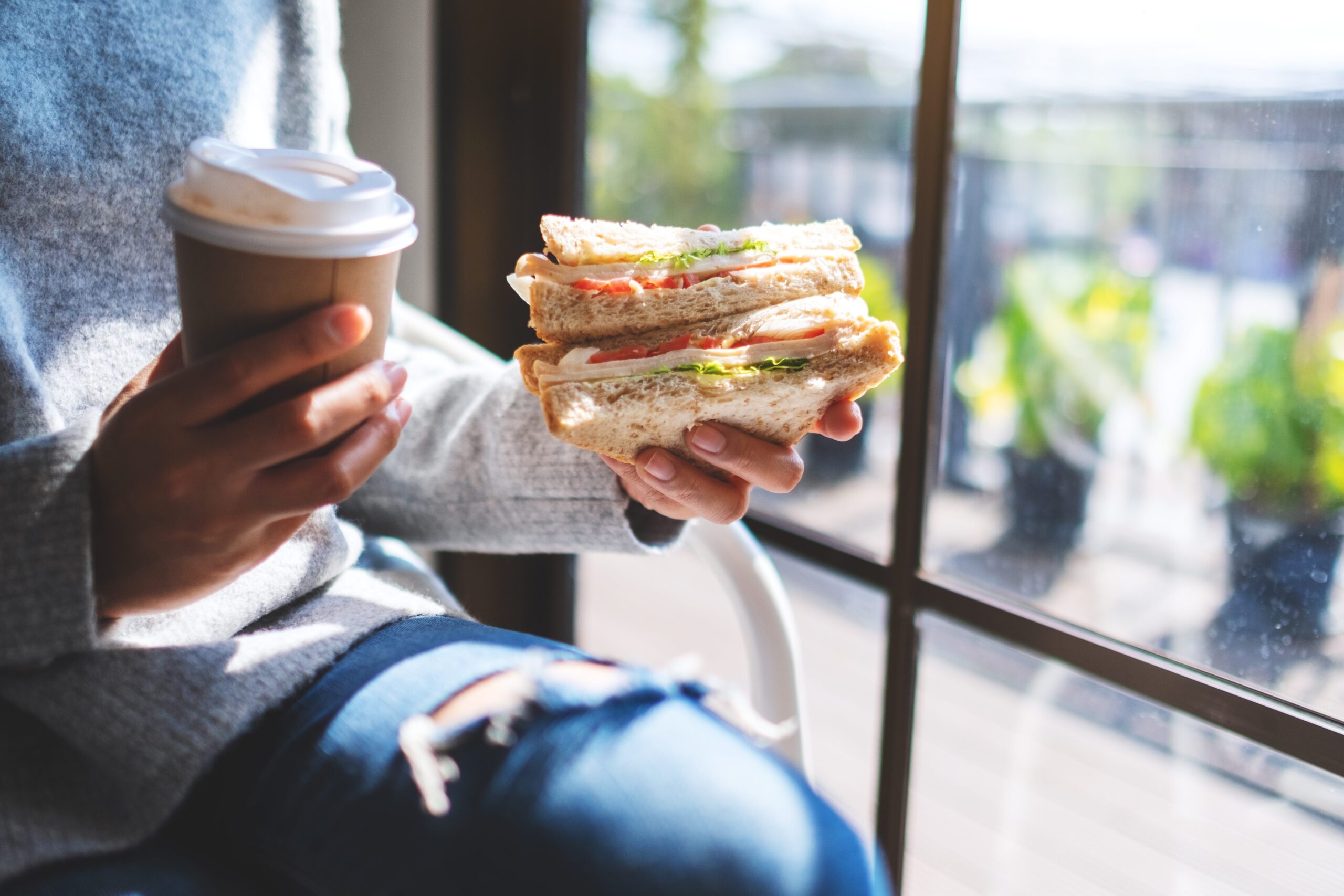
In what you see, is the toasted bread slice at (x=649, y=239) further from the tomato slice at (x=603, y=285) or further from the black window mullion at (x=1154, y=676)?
the black window mullion at (x=1154, y=676)

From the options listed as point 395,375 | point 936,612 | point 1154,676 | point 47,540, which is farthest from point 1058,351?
point 47,540

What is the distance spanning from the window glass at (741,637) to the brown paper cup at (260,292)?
1.28 meters

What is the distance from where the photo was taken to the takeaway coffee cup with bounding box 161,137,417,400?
60 cm

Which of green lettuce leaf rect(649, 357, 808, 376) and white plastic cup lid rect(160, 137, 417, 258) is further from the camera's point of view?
green lettuce leaf rect(649, 357, 808, 376)

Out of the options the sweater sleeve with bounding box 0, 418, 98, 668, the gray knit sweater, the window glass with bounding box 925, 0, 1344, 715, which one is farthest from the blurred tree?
the sweater sleeve with bounding box 0, 418, 98, 668

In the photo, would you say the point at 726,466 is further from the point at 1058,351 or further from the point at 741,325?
the point at 1058,351

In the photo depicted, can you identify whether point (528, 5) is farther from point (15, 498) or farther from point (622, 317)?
point (15, 498)

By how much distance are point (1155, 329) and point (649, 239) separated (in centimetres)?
187

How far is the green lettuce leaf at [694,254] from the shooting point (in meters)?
0.89

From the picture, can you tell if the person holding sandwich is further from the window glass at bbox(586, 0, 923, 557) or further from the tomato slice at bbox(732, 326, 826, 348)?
the window glass at bbox(586, 0, 923, 557)

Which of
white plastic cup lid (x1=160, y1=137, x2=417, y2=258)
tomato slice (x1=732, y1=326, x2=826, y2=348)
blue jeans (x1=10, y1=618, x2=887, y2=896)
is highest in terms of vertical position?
white plastic cup lid (x1=160, y1=137, x2=417, y2=258)

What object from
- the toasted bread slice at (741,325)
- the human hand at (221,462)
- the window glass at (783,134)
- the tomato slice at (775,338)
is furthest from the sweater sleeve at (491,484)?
the window glass at (783,134)

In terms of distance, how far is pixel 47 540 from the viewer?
2.08 ft

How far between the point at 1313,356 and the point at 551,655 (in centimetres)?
108
